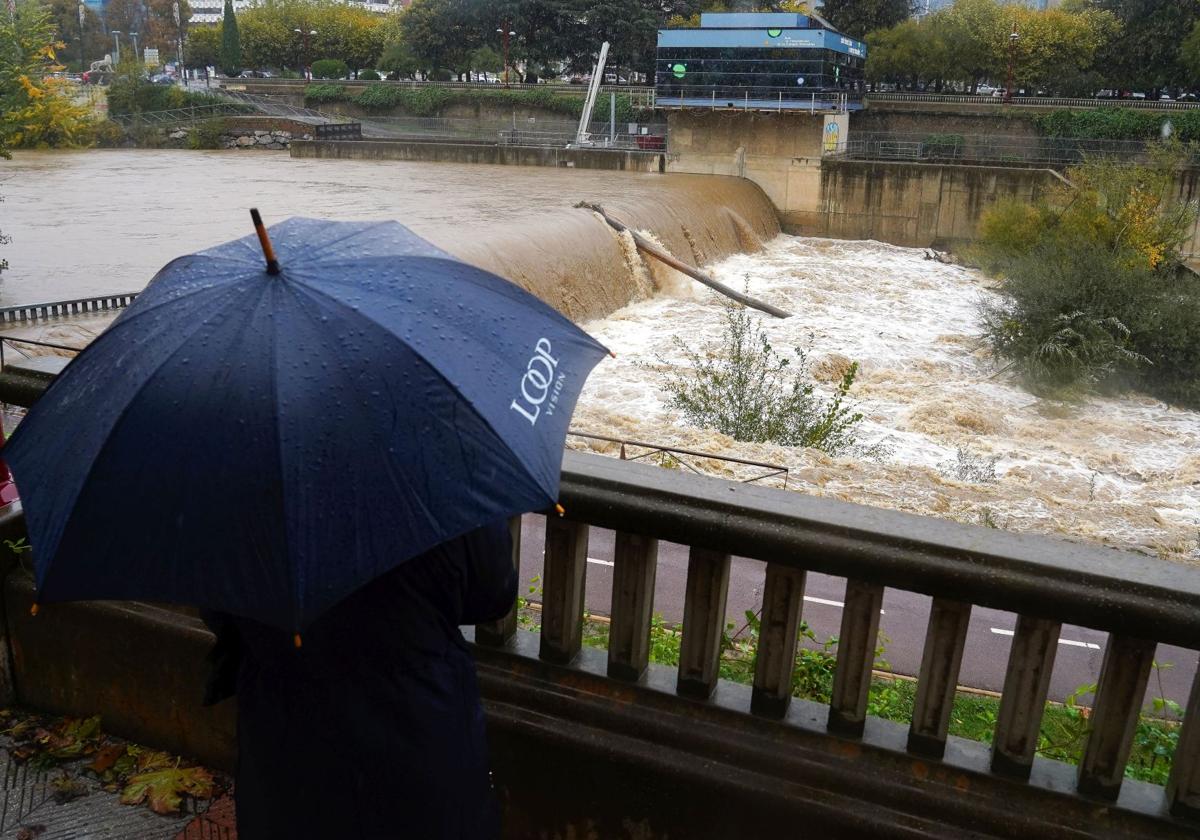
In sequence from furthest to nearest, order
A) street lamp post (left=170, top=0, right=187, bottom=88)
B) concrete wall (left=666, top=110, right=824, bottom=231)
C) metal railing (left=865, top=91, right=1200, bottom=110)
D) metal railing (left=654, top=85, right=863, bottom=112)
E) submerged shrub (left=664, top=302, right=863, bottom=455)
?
street lamp post (left=170, top=0, right=187, bottom=88)
metal railing (left=865, top=91, right=1200, bottom=110)
metal railing (left=654, top=85, right=863, bottom=112)
concrete wall (left=666, top=110, right=824, bottom=231)
submerged shrub (left=664, top=302, right=863, bottom=455)

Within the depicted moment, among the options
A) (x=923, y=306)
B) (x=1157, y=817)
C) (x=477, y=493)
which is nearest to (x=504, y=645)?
(x=477, y=493)

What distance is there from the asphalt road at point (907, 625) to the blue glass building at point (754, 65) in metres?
28.6

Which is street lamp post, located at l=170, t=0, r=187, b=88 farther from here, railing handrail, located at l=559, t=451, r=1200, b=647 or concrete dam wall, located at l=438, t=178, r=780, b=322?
railing handrail, located at l=559, t=451, r=1200, b=647

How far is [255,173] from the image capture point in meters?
37.0

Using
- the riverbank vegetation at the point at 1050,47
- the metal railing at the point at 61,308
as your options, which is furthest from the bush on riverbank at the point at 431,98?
the metal railing at the point at 61,308

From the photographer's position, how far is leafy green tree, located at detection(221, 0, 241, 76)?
7300 centimetres

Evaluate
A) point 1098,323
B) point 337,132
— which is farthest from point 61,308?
point 337,132

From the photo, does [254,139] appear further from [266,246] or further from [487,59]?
[266,246]

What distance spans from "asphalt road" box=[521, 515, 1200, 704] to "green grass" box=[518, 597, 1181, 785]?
1.71ft

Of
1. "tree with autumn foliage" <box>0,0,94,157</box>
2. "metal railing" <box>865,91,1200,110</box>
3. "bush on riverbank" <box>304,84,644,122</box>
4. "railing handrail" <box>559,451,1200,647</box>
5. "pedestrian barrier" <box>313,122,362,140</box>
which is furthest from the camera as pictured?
"bush on riverbank" <box>304,84,644,122</box>

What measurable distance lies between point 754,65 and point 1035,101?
53.9 ft

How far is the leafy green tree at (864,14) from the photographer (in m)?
54.7

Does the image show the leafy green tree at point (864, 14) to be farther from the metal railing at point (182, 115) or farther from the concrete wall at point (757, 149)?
the metal railing at point (182, 115)

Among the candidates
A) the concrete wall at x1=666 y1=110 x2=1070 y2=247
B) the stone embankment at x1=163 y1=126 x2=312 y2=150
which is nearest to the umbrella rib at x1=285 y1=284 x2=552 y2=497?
the concrete wall at x1=666 y1=110 x2=1070 y2=247
